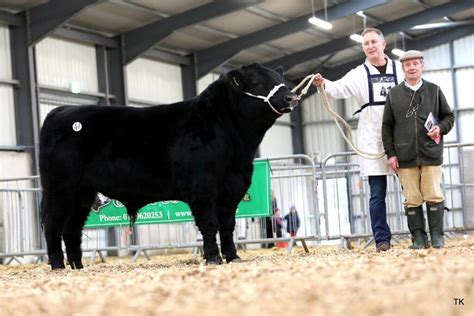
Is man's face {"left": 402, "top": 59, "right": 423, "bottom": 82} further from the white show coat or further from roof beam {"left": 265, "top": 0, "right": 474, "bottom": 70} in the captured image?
roof beam {"left": 265, "top": 0, "right": 474, "bottom": 70}

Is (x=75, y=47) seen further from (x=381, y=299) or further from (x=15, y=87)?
(x=381, y=299)

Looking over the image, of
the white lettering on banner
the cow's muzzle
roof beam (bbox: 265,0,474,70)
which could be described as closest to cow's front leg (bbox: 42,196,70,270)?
the cow's muzzle

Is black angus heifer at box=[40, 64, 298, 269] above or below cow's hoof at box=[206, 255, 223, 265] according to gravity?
above

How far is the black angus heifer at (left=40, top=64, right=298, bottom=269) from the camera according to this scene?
23.8 feet

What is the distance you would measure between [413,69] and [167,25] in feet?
47.3

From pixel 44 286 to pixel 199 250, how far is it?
8.38 m

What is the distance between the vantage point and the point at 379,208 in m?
Result: 7.95

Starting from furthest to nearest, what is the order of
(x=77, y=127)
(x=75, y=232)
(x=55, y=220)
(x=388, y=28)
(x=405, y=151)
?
(x=388, y=28) < (x=75, y=232) < (x=55, y=220) < (x=77, y=127) < (x=405, y=151)

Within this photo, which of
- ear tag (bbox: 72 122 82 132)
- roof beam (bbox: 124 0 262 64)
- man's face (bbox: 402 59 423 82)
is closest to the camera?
man's face (bbox: 402 59 423 82)

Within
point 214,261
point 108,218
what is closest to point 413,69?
point 214,261

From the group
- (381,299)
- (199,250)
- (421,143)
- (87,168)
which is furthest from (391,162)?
(199,250)

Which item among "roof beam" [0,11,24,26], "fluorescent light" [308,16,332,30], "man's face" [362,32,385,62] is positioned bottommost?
"man's face" [362,32,385,62]

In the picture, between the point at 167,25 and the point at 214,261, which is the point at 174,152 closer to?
the point at 214,261

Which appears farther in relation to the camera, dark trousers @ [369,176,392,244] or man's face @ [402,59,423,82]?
dark trousers @ [369,176,392,244]
